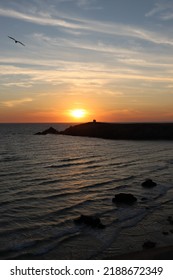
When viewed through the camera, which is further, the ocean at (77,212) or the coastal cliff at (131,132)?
the coastal cliff at (131,132)

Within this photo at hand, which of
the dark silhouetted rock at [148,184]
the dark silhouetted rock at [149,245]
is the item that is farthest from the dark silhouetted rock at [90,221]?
the dark silhouetted rock at [148,184]

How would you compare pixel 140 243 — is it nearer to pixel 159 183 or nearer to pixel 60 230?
pixel 60 230

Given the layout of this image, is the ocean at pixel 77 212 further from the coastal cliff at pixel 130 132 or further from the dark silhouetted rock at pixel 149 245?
the coastal cliff at pixel 130 132

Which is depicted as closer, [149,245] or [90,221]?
[149,245]

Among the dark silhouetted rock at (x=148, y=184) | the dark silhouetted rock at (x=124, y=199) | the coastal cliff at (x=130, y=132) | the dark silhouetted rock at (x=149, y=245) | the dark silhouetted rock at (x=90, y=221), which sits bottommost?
the dark silhouetted rock at (x=149, y=245)

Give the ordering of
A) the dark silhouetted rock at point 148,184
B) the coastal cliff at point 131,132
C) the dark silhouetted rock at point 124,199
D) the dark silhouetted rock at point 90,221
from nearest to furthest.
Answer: the dark silhouetted rock at point 90,221 → the dark silhouetted rock at point 124,199 → the dark silhouetted rock at point 148,184 → the coastal cliff at point 131,132

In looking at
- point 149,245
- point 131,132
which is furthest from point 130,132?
point 149,245

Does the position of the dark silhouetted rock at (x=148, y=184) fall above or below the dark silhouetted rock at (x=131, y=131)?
below

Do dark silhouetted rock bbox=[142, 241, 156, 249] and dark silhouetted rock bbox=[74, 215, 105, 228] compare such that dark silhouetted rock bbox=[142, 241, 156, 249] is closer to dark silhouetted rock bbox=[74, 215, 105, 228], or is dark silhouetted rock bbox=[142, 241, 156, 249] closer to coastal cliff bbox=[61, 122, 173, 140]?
dark silhouetted rock bbox=[74, 215, 105, 228]

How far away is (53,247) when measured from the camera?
50.2 ft

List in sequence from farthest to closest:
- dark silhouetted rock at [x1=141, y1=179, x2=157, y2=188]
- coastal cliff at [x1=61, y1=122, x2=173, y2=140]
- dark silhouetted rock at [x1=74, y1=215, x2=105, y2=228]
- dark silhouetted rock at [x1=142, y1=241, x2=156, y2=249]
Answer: coastal cliff at [x1=61, y1=122, x2=173, y2=140], dark silhouetted rock at [x1=141, y1=179, x2=157, y2=188], dark silhouetted rock at [x1=74, y1=215, x2=105, y2=228], dark silhouetted rock at [x1=142, y1=241, x2=156, y2=249]

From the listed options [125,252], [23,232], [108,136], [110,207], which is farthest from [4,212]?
[108,136]

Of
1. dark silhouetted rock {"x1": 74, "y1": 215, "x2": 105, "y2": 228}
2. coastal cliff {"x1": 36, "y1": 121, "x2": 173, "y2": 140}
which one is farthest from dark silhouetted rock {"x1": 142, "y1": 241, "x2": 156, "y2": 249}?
coastal cliff {"x1": 36, "y1": 121, "x2": 173, "y2": 140}

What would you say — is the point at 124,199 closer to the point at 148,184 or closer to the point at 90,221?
the point at 90,221
